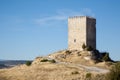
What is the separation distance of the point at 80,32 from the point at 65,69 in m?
16.0

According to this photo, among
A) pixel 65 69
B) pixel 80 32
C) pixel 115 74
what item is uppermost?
pixel 80 32

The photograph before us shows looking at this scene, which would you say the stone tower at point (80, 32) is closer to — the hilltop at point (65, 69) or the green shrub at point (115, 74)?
the hilltop at point (65, 69)

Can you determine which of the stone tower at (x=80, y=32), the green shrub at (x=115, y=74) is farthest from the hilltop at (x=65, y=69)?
the green shrub at (x=115, y=74)

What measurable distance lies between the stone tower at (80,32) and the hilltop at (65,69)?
2201mm

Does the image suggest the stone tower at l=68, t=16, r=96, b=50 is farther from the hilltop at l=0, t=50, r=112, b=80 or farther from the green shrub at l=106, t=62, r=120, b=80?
the green shrub at l=106, t=62, r=120, b=80

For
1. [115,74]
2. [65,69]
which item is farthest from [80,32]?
[115,74]

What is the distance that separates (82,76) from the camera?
5378 centimetres

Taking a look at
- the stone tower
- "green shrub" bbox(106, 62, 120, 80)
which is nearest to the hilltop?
the stone tower

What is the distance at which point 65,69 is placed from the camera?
59469 mm

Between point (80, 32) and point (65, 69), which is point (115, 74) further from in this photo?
point (80, 32)

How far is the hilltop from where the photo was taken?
55172 mm

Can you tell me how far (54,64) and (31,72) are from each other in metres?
4.85

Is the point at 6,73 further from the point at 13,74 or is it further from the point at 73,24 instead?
the point at 73,24

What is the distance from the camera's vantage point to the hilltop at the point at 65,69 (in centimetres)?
5517
